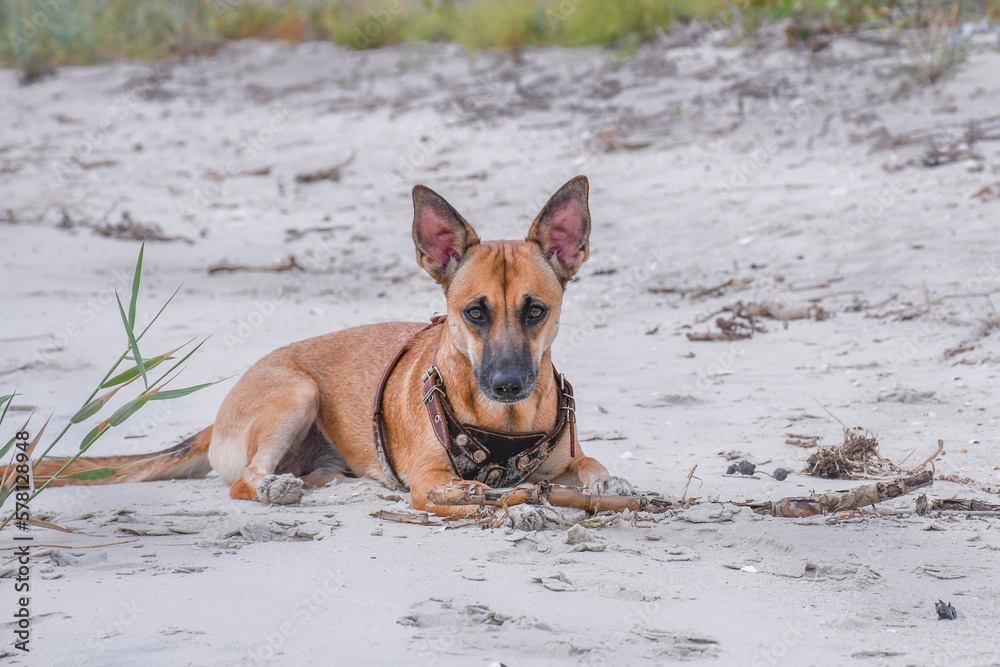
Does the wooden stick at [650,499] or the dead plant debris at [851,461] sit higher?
the wooden stick at [650,499]

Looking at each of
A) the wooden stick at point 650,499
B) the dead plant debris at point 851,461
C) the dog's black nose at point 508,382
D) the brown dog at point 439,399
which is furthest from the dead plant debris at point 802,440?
the dog's black nose at point 508,382

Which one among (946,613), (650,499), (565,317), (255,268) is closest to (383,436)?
(650,499)

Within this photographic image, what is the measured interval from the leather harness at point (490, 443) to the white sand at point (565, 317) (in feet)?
1.43

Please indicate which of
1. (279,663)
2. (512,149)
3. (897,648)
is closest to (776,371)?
(897,648)

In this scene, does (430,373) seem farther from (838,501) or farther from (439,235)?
(838,501)

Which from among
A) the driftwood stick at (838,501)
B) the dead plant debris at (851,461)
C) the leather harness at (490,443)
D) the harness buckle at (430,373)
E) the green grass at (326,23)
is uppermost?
the green grass at (326,23)

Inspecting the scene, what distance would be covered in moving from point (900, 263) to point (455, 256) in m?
4.41

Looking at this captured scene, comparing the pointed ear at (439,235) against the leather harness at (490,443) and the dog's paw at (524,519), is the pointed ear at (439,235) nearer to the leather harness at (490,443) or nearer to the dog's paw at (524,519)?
the leather harness at (490,443)

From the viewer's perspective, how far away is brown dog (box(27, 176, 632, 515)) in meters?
4.12

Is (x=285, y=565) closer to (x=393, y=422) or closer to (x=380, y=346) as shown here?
(x=393, y=422)

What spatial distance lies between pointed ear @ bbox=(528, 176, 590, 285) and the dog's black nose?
29.5 inches

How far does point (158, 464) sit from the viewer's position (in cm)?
484

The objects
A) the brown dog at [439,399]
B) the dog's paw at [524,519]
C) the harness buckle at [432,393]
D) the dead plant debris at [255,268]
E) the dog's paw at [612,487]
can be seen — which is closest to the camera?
the dog's paw at [524,519]

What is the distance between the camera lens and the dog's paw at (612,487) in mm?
3863
